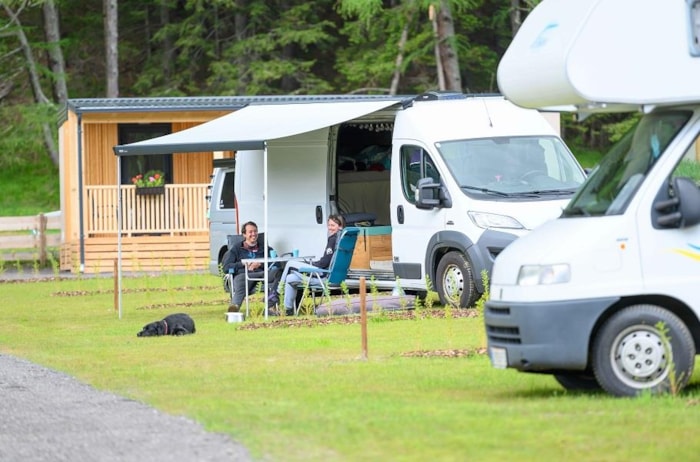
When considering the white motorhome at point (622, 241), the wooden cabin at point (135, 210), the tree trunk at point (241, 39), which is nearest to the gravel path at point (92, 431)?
the white motorhome at point (622, 241)

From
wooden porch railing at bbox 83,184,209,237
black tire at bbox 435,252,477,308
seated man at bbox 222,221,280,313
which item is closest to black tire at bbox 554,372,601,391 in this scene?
black tire at bbox 435,252,477,308

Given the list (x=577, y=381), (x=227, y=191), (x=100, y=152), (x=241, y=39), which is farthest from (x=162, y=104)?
(x=577, y=381)

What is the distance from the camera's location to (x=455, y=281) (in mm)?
17688

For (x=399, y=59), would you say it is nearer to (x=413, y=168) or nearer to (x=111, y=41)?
(x=111, y=41)

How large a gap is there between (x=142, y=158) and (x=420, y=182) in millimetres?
17249

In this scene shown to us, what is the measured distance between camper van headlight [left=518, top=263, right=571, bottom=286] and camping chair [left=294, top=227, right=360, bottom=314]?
8.39 m

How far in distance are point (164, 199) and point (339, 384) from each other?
20.9 m

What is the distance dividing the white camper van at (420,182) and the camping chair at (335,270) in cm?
68

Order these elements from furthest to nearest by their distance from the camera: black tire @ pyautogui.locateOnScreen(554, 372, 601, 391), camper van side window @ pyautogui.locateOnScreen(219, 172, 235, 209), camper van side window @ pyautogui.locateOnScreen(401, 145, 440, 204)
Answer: camper van side window @ pyautogui.locateOnScreen(219, 172, 235, 209) < camper van side window @ pyautogui.locateOnScreen(401, 145, 440, 204) < black tire @ pyautogui.locateOnScreen(554, 372, 601, 391)

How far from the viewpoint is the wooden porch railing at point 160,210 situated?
103ft

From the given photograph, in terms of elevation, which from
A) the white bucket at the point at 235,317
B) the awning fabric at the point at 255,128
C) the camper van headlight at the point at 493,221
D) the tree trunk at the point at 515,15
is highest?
the tree trunk at the point at 515,15

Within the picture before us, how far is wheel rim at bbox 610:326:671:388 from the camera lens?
32.1 feet

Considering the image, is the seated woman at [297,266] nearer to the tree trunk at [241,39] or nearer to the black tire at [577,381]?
the black tire at [577,381]

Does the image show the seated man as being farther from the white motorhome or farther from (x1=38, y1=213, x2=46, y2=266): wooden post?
(x1=38, y1=213, x2=46, y2=266): wooden post
